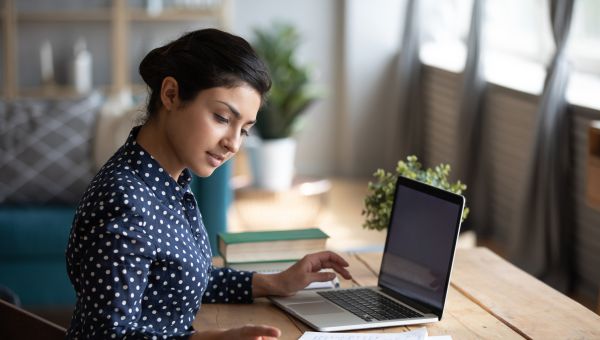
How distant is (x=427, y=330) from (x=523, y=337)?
0.58 ft

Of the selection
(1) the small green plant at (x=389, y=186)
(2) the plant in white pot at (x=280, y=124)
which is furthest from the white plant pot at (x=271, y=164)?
(1) the small green plant at (x=389, y=186)

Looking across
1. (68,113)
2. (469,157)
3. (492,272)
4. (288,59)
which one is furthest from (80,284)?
(288,59)

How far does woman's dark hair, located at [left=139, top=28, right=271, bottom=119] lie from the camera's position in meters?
1.72

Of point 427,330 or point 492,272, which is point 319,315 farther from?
point 492,272

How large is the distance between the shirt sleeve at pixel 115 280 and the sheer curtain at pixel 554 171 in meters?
3.02

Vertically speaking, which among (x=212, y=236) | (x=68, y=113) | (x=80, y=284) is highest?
(x=80, y=284)

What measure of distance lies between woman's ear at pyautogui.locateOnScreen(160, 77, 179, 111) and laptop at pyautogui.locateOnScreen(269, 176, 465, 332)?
0.49 metres

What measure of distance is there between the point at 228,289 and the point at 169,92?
1.68 ft

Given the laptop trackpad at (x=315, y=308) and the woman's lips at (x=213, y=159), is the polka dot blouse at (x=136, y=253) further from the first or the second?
the laptop trackpad at (x=315, y=308)

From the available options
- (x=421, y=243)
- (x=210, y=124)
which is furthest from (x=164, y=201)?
(x=421, y=243)

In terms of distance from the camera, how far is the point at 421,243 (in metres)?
2.00

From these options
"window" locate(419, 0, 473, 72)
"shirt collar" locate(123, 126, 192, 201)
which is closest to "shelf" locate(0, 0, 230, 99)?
"window" locate(419, 0, 473, 72)

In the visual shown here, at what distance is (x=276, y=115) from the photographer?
5.77m

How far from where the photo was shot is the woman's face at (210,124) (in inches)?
67.5
